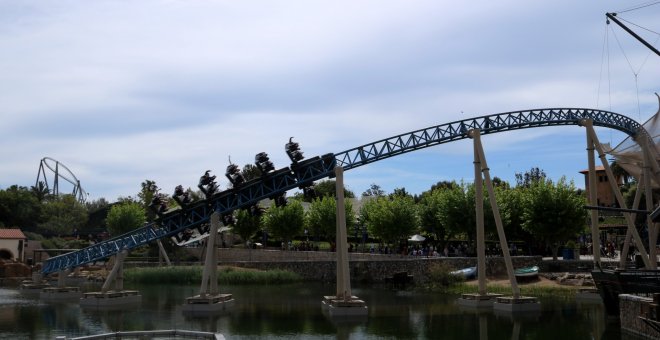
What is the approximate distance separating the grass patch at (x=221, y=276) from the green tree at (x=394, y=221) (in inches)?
491

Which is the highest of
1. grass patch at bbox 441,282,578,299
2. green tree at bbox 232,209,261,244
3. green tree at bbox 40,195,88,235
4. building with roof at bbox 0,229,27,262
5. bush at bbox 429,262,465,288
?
green tree at bbox 40,195,88,235

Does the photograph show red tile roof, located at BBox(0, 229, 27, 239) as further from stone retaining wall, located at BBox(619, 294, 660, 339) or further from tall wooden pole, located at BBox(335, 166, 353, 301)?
stone retaining wall, located at BBox(619, 294, 660, 339)

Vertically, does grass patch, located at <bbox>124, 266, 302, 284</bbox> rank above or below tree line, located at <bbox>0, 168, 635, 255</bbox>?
below

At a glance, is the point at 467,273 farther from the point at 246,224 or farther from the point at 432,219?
the point at 246,224

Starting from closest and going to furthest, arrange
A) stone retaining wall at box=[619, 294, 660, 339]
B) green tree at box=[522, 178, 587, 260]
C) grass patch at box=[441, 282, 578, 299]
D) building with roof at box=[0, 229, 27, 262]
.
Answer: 1. stone retaining wall at box=[619, 294, 660, 339]
2. grass patch at box=[441, 282, 578, 299]
3. green tree at box=[522, 178, 587, 260]
4. building with roof at box=[0, 229, 27, 262]

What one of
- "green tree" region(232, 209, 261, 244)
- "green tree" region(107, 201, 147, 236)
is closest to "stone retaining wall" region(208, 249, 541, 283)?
"green tree" region(232, 209, 261, 244)

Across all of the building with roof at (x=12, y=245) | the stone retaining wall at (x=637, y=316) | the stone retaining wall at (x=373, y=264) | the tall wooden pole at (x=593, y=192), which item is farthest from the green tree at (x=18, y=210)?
the stone retaining wall at (x=637, y=316)

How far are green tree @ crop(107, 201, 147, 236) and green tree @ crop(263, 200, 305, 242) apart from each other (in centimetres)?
2169

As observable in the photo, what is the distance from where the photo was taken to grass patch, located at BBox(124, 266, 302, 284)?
60.9m

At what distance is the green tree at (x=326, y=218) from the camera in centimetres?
7719

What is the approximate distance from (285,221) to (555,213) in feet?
106

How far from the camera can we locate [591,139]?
1663 inches

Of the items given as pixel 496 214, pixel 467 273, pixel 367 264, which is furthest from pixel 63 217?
pixel 496 214

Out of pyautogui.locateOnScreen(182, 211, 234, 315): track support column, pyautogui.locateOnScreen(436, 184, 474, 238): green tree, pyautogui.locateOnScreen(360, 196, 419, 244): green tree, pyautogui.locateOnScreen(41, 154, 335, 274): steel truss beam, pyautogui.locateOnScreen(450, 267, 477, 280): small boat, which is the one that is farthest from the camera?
pyautogui.locateOnScreen(360, 196, 419, 244): green tree
